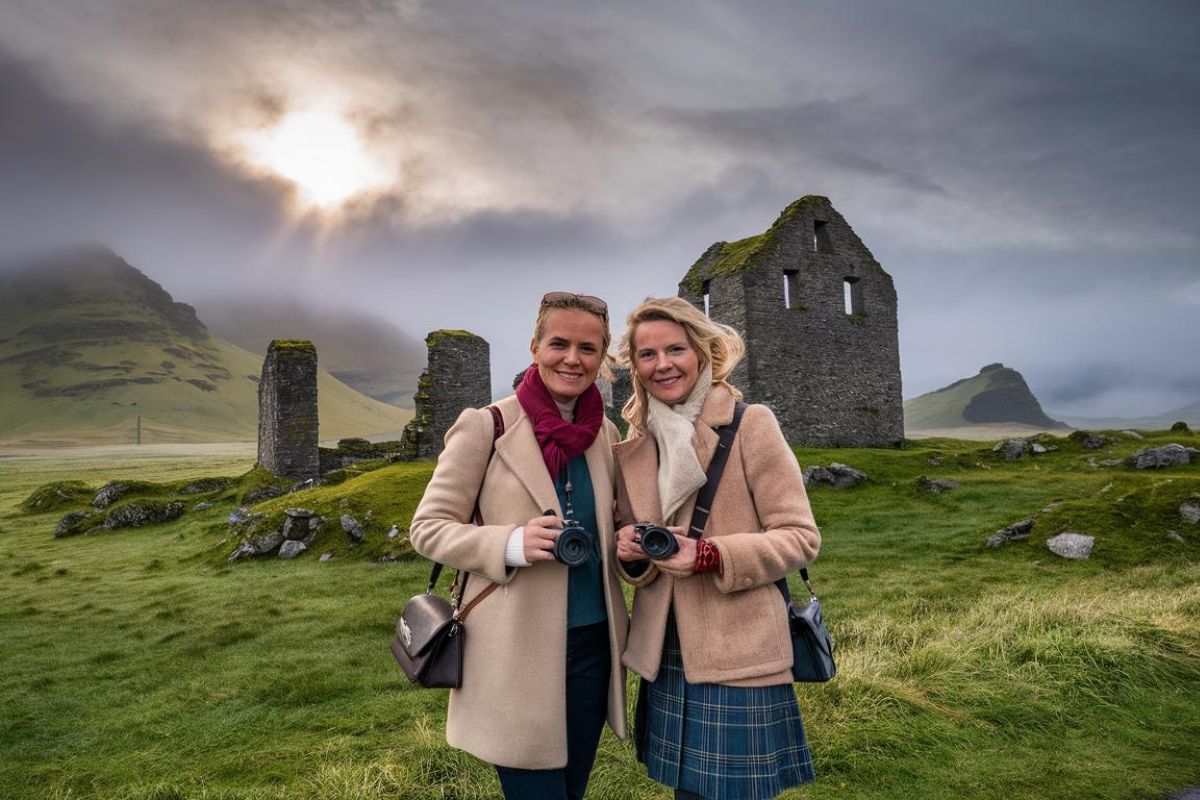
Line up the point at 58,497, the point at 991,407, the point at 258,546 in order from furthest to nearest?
1. the point at 991,407
2. the point at 58,497
3. the point at 258,546

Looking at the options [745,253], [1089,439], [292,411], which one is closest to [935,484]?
[1089,439]

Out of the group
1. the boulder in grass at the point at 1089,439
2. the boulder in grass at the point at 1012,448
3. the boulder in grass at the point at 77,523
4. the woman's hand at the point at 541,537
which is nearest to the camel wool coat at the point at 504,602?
the woman's hand at the point at 541,537

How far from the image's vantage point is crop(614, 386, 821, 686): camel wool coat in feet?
8.57

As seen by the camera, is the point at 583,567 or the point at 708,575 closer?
the point at 708,575

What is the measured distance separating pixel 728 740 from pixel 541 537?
1134 mm

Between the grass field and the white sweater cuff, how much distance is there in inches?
108

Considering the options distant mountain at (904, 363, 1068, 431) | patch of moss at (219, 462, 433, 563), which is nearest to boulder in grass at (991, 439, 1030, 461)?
patch of moss at (219, 462, 433, 563)

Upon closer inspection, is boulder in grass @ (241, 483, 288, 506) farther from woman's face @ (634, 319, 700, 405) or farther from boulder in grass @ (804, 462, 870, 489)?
woman's face @ (634, 319, 700, 405)

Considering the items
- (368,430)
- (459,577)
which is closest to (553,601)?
(459,577)

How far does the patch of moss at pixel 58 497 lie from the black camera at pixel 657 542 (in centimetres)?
3120

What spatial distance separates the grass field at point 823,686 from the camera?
15.0 ft

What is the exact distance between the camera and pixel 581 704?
284 cm

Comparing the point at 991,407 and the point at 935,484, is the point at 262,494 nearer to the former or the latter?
the point at 935,484

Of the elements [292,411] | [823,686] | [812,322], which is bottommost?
[823,686]
